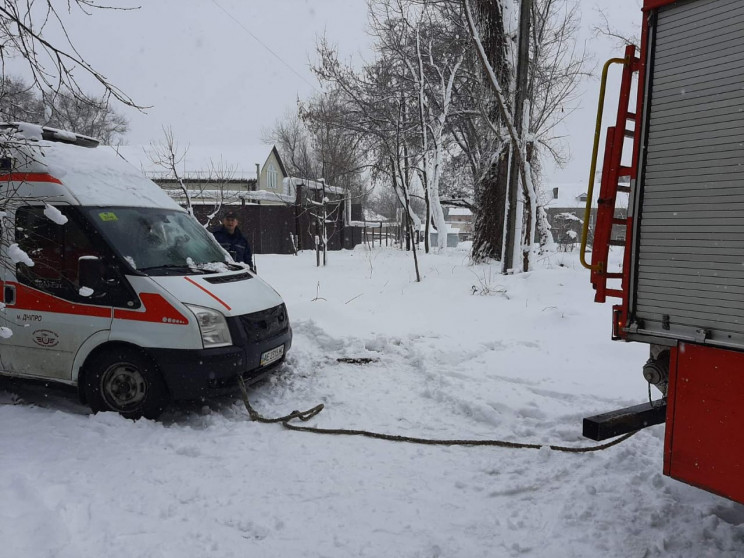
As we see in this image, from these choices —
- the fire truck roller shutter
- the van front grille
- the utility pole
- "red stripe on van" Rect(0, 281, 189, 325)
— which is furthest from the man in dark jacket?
the fire truck roller shutter

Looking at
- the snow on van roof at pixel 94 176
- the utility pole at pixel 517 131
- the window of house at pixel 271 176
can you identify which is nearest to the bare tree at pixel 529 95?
the utility pole at pixel 517 131

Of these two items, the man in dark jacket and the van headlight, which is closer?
the van headlight

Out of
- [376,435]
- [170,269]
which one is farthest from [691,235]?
[170,269]

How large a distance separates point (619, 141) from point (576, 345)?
455 cm

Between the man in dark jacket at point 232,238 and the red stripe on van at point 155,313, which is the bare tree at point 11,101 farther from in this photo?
the man in dark jacket at point 232,238

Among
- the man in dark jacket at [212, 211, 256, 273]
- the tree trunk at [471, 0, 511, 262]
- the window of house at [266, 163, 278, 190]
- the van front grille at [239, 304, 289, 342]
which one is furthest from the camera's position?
the window of house at [266, 163, 278, 190]

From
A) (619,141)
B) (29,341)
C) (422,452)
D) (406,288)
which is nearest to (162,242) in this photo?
(29,341)

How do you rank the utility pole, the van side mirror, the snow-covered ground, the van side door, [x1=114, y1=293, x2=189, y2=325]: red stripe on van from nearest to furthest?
the snow-covered ground
the van side mirror
[x1=114, y1=293, x2=189, y2=325]: red stripe on van
the van side door
the utility pole

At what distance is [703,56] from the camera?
2463 millimetres

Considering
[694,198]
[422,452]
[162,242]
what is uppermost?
[694,198]

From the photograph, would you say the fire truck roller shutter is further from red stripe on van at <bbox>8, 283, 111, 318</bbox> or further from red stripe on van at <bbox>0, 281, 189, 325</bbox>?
red stripe on van at <bbox>8, 283, 111, 318</bbox>

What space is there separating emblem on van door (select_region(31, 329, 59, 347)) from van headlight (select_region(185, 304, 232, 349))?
1.35 metres

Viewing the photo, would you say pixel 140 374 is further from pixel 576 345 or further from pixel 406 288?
pixel 406 288

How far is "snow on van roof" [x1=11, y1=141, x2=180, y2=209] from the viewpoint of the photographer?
499cm
